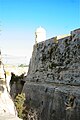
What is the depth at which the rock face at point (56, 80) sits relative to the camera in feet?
40.1

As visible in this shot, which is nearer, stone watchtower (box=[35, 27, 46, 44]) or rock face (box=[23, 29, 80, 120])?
rock face (box=[23, 29, 80, 120])

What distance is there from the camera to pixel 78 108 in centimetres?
1109

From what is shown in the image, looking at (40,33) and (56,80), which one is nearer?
(56,80)

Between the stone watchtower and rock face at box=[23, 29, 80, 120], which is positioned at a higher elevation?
the stone watchtower

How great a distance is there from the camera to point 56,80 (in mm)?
14750

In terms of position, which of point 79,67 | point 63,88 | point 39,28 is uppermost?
point 39,28

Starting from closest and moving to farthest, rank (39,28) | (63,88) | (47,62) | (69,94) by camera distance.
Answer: (69,94) < (63,88) < (47,62) < (39,28)

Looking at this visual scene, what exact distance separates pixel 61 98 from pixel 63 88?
537 mm

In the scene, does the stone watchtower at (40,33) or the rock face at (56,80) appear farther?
→ the stone watchtower at (40,33)

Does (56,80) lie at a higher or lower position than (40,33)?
lower

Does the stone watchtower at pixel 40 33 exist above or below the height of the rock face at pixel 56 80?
above

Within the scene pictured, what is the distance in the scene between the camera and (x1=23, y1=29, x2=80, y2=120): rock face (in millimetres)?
12230

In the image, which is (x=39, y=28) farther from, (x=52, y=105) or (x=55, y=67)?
(x=52, y=105)

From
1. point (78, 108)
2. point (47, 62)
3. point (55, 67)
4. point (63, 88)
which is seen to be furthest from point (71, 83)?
point (47, 62)
